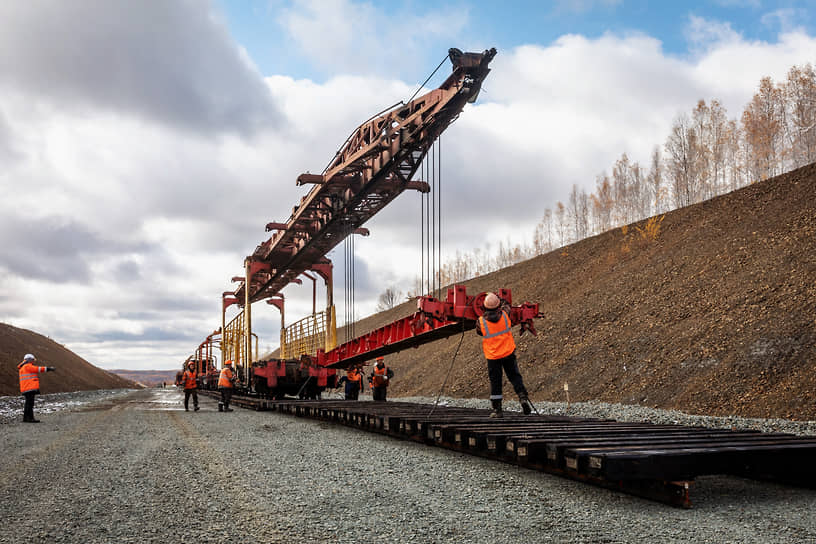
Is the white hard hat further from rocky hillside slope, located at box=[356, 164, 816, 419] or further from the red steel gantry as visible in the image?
rocky hillside slope, located at box=[356, 164, 816, 419]

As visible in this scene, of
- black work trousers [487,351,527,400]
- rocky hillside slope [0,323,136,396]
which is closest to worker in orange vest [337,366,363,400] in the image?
black work trousers [487,351,527,400]

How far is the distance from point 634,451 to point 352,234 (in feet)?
38.7

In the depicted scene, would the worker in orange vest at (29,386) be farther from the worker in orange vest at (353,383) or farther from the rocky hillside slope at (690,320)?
the rocky hillside slope at (690,320)

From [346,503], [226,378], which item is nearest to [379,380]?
[226,378]

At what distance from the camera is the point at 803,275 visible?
17234 millimetres

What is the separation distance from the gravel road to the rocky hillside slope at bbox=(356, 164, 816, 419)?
870 centimetres

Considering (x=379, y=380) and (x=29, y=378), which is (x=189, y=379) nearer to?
(x=29, y=378)

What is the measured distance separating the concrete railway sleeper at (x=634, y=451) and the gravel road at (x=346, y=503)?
5.2 inches

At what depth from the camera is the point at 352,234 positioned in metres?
15.8

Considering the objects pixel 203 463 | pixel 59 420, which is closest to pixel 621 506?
pixel 203 463

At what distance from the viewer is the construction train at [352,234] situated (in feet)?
32.3

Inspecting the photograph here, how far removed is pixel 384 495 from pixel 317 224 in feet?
38.9

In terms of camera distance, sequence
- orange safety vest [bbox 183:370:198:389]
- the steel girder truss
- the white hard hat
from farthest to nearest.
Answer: orange safety vest [bbox 183:370:198:389] → the steel girder truss → the white hard hat

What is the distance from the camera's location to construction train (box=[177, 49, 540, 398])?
985 centimetres
